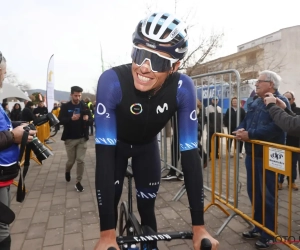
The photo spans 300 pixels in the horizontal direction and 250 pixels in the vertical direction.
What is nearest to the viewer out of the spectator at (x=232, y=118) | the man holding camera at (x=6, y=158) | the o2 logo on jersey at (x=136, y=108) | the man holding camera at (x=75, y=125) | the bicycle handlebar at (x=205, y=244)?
the bicycle handlebar at (x=205, y=244)

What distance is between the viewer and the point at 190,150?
5.78 ft

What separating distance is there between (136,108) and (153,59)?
1.19 feet

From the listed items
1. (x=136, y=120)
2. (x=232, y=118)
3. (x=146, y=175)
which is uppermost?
(x=136, y=120)

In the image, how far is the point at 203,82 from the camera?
17.6 ft

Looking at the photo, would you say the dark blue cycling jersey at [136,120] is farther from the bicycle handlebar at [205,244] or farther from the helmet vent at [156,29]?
the helmet vent at [156,29]

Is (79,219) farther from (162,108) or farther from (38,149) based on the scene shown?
(162,108)

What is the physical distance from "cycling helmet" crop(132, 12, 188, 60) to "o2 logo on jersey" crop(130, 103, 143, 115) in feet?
1.29

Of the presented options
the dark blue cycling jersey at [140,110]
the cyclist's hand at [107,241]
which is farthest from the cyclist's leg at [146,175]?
the cyclist's hand at [107,241]

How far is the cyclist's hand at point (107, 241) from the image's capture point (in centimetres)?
141

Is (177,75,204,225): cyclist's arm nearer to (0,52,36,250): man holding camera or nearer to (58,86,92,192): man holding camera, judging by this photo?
(0,52,36,250): man holding camera

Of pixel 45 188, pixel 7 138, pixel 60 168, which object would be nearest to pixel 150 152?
pixel 7 138

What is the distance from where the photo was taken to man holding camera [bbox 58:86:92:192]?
6.12 metres

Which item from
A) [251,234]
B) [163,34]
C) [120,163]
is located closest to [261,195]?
[251,234]

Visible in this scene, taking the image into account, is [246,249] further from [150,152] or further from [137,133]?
[137,133]
